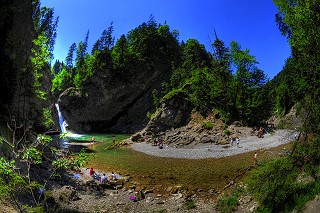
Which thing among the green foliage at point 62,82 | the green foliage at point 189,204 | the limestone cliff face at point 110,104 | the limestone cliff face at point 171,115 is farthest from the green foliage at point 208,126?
the green foliage at point 62,82

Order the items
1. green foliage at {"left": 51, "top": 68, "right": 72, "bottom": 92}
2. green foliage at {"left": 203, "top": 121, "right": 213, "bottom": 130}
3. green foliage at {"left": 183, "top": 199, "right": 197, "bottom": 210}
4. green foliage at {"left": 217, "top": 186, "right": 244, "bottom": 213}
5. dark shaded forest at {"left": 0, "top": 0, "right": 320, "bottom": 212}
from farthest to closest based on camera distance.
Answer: green foliage at {"left": 51, "top": 68, "right": 72, "bottom": 92} < green foliage at {"left": 203, "top": 121, "right": 213, "bottom": 130} < green foliage at {"left": 183, "top": 199, "right": 197, "bottom": 210} < green foliage at {"left": 217, "top": 186, "right": 244, "bottom": 213} < dark shaded forest at {"left": 0, "top": 0, "right": 320, "bottom": 212}

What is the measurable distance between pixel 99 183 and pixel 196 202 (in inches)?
410

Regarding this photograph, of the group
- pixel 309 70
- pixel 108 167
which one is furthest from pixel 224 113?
pixel 309 70

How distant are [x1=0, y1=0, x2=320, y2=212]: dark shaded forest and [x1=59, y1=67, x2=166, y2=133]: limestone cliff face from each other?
1.79 metres

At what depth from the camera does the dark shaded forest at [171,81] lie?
36.8ft

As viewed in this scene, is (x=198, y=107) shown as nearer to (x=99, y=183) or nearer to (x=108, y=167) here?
(x=108, y=167)

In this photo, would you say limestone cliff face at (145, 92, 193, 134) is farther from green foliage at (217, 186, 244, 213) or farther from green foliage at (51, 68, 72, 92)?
green foliage at (51, 68, 72, 92)

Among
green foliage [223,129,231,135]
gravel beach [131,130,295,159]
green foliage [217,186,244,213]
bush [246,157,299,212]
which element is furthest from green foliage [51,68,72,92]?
bush [246,157,299,212]

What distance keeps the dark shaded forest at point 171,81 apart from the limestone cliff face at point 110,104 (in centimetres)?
179

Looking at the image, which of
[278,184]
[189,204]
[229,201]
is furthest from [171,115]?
[278,184]

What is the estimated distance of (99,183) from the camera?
25.7 meters

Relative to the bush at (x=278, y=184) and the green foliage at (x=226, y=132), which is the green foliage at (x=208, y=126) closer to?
the green foliage at (x=226, y=132)

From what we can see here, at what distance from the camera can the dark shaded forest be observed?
11212mm

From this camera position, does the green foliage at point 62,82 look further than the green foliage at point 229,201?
Yes
